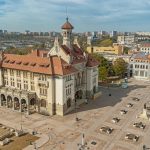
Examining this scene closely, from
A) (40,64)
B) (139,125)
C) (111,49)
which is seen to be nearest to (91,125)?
(139,125)

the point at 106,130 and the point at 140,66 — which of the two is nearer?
the point at 106,130

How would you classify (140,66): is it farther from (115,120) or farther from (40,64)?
(40,64)

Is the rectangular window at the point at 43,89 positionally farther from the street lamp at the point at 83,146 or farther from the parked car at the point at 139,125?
the parked car at the point at 139,125

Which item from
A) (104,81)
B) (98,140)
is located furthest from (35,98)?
(104,81)

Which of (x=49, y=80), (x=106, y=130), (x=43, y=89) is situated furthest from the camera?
(x=43, y=89)

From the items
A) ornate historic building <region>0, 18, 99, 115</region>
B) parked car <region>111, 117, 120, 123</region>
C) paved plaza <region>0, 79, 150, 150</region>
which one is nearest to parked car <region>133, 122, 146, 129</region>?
paved plaza <region>0, 79, 150, 150</region>

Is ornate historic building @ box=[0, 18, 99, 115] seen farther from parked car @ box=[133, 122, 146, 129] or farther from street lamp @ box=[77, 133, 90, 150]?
parked car @ box=[133, 122, 146, 129]
